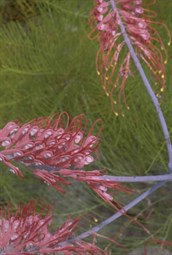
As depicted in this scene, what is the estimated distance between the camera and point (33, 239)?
1.92 ft

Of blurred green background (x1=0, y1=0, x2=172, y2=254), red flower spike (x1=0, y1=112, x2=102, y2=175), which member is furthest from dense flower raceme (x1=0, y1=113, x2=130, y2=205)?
blurred green background (x1=0, y1=0, x2=172, y2=254)

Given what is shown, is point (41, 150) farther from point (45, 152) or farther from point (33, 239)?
point (33, 239)

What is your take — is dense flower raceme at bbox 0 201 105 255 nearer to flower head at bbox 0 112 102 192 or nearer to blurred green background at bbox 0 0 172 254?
flower head at bbox 0 112 102 192

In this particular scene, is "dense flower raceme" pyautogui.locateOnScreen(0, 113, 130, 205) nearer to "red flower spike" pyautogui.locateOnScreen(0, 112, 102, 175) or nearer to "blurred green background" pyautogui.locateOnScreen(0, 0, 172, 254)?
"red flower spike" pyautogui.locateOnScreen(0, 112, 102, 175)

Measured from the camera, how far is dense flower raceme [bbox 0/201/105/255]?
1.90 ft

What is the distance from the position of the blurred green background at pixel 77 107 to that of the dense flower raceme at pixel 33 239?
0.49m

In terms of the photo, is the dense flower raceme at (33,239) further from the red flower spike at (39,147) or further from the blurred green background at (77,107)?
the blurred green background at (77,107)

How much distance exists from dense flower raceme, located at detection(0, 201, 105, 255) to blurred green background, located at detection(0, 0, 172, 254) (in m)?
0.49

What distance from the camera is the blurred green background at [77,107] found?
1136mm

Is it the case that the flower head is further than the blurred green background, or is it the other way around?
the blurred green background

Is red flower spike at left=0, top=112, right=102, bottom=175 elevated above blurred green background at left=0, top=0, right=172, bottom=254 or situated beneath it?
elevated above

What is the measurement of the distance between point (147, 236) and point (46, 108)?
0.33m

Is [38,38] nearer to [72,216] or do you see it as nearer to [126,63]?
[72,216]

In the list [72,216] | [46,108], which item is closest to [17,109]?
[46,108]
